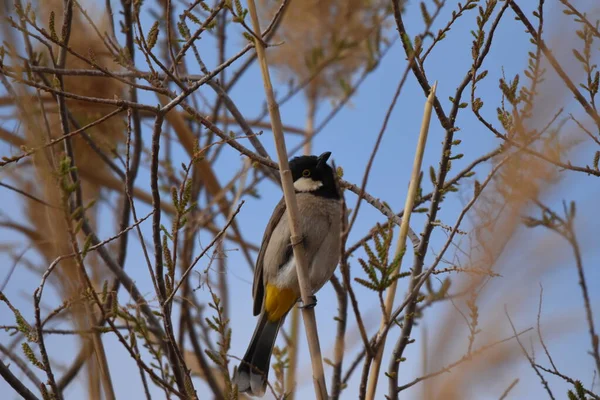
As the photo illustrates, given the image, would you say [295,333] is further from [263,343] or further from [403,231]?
[403,231]

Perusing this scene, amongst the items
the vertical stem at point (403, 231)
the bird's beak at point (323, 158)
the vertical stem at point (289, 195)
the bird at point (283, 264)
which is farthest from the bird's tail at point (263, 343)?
the vertical stem at point (403, 231)

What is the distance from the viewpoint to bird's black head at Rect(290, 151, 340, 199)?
365 cm

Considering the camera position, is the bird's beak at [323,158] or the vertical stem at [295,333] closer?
the vertical stem at [295,333]

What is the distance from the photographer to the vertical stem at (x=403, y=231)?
1419mm

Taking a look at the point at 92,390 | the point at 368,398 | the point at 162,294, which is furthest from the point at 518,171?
the point at 162,294

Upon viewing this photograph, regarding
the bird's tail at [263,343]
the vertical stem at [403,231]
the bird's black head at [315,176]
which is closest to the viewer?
the vertical stem at [403,231]

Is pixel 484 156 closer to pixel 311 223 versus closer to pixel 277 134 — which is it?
pixel 277 134

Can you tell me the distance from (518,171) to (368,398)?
579 millimetres

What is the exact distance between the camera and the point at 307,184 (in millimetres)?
3738

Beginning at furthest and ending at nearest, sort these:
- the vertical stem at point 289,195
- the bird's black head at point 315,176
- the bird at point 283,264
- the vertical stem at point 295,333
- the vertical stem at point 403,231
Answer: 1. the bird's black head at point 315,176
2. the bird at point 283,264
3. the vertical stem at point 295,333
4. the vertical stem at point 289,195
5. the vertical stem at point 403,231

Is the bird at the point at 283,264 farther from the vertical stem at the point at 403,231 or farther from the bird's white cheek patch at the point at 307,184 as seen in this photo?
the vertical stem at the point at 403,231

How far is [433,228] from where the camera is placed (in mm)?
2094

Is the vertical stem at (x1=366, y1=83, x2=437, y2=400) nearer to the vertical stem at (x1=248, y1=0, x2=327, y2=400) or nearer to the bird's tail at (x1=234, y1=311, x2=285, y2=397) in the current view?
the vertical stem at (x1=248, y1=0, x2=327, y2=400)

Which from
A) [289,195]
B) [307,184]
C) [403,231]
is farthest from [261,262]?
[403,231]
